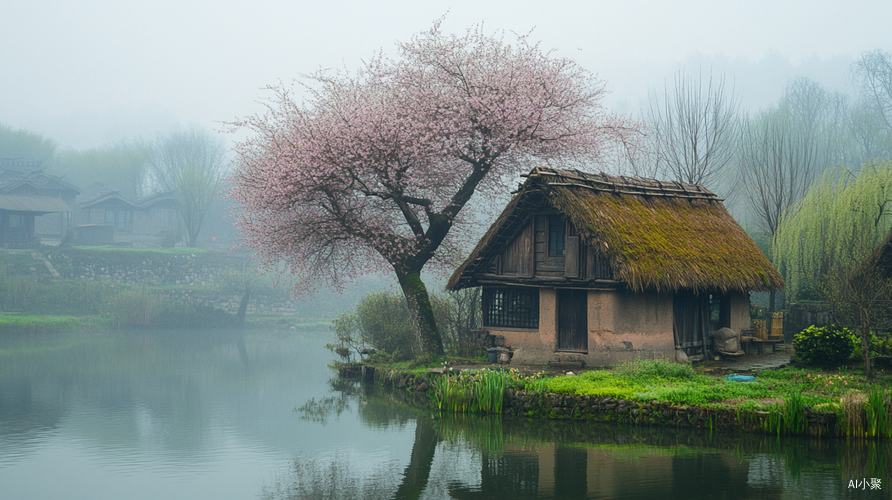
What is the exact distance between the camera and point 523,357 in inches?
886

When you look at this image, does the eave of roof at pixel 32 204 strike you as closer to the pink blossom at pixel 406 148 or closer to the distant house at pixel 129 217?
the distant house at pixel 129 217

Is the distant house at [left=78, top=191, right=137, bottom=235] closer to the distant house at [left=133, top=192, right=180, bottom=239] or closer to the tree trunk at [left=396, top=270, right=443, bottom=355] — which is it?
the distant house at [left=133, top=192, right=180, bottom=239]

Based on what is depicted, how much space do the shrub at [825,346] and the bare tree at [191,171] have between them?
5561 cm

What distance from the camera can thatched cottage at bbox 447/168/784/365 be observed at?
67.6ft

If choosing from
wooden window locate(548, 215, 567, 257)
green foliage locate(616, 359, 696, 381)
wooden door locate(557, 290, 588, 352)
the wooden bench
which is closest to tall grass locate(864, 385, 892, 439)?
green foliage locate(616, 359, 696, 381)

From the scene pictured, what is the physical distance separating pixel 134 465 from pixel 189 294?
129 ft

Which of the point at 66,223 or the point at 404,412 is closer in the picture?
the point at 404,412

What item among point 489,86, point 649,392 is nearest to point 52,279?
point 489,86

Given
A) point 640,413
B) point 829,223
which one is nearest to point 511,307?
point 640,413

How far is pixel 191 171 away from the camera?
2660 inches

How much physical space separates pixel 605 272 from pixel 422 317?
6.70 metres

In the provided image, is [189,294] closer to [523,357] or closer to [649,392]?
[523,357]

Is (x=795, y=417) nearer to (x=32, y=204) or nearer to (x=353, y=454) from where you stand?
(x=353, y=454)

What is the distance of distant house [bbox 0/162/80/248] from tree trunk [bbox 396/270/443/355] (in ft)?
140
